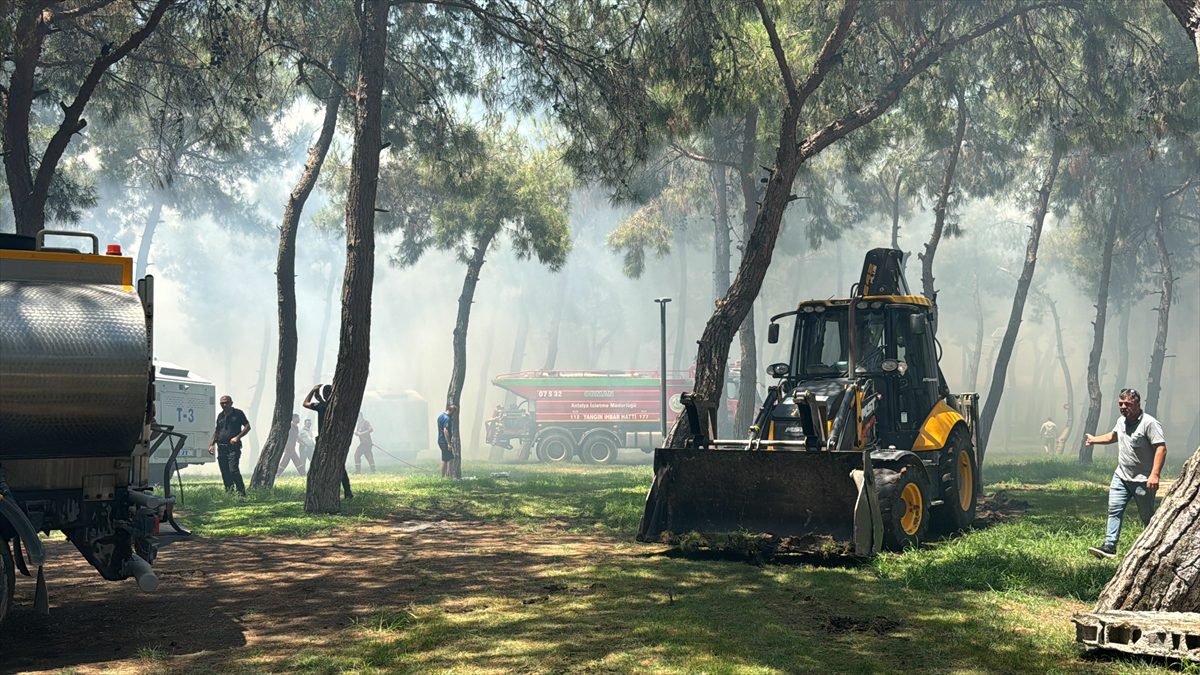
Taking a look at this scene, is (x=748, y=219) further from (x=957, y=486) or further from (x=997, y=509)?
(x=957, y=486)

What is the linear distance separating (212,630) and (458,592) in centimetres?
206

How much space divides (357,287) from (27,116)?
4.57m

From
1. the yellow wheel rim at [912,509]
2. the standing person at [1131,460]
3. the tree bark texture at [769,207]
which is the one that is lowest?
the yellow wheel rim at [912,509]

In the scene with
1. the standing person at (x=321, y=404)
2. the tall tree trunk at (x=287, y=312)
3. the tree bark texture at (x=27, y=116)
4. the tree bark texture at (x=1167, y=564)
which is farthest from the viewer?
the tall tree trunk at (x=287, y=312)

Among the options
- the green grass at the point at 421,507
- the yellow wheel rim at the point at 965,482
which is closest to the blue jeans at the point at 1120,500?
the yellow wheel rim at the point at 965,482

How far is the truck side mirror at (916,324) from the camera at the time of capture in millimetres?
12039

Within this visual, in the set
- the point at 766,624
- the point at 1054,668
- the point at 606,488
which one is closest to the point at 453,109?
the point at 606,488

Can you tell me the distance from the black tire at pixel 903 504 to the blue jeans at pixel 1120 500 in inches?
67.1

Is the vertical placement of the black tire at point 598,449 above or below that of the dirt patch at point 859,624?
above

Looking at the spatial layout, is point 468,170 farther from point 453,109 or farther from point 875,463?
point 875,463

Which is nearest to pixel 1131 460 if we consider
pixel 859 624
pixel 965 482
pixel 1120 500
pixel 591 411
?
pixel 1120 500

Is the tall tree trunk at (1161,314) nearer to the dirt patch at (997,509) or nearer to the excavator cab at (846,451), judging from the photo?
the dirt patch at (997,509)

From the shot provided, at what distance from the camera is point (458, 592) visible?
9.04 meters

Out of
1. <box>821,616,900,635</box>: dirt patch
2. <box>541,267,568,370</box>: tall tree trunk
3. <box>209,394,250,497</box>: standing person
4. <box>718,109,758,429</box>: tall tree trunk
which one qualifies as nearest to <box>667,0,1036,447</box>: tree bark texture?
<box>718,109,758,429</box>: tall tree trunk
